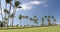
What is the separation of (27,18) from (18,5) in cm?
8785

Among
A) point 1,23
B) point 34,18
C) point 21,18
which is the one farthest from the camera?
point 34,18

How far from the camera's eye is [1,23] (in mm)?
83250

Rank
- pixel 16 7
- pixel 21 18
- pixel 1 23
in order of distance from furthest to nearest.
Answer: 1. pixel 21 18
2. pixel 1 23
3. pixel 16 7

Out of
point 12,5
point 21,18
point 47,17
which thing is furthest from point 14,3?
point 47,17

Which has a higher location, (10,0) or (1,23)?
(10,0)

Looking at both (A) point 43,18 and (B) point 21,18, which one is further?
(A) point 43,18

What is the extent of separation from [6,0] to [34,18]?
84.2m

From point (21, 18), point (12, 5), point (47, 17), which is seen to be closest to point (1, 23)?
point (12, 5)

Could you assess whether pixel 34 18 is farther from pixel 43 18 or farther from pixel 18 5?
pixel 18 5

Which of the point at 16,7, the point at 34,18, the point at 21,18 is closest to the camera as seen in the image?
the point at 16,7

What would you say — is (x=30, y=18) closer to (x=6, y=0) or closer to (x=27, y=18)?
(x=27, y=18)

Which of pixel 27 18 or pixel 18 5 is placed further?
pixel 27 18

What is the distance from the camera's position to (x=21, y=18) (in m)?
148

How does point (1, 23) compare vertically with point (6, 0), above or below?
below
